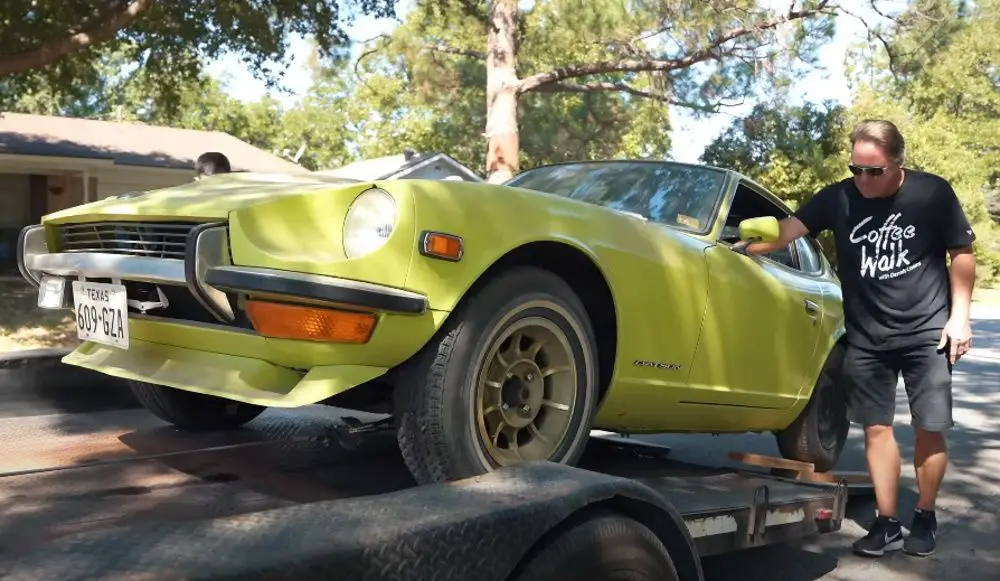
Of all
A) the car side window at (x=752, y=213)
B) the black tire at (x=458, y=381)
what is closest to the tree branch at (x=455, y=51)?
Answer: the car side window at (x=752, y=213)

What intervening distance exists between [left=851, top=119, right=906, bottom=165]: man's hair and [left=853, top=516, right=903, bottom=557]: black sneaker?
1.54m

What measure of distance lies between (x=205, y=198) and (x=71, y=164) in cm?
2459

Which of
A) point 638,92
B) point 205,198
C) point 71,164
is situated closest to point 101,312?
point 205,198

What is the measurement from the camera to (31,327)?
1334 centimetres

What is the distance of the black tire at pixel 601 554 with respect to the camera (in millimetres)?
1979

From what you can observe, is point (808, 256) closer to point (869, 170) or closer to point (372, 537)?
point (869, 170)

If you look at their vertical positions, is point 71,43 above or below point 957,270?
above

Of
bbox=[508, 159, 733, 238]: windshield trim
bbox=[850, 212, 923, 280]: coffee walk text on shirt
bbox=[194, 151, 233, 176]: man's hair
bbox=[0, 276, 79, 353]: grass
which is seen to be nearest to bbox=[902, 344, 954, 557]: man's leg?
bbox=[850, 212, 923, 280]: coffee walk text on shirt

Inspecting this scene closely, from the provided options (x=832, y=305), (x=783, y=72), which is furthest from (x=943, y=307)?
(x=783, y=72)

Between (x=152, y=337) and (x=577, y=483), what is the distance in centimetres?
149

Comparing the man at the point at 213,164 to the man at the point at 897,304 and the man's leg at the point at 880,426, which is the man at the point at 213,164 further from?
the man's leg at the point at 880,426

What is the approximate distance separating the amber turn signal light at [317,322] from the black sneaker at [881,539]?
256cm

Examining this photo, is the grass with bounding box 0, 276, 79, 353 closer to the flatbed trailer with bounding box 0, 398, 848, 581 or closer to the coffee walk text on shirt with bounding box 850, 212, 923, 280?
the flatbed trailer with bounding box 0, 398, 848, 581

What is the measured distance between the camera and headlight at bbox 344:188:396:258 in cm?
247
